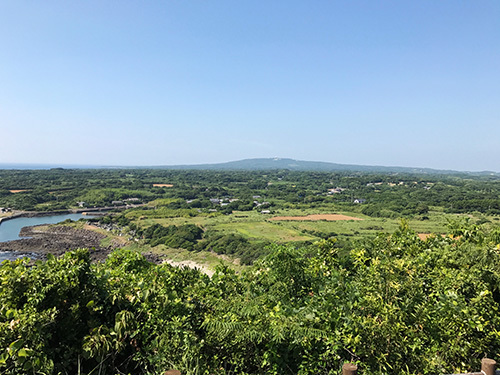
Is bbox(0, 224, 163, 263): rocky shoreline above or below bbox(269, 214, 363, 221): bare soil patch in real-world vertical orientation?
below

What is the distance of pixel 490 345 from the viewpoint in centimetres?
340

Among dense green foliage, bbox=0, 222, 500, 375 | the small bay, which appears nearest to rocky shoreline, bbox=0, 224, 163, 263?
the small bay

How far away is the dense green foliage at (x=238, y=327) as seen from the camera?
9.70 ft

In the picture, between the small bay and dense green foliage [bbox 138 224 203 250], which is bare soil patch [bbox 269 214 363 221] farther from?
the small bay

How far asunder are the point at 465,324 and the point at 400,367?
0.97m

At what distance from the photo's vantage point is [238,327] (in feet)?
10.5

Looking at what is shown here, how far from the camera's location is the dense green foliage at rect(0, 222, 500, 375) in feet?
9.70

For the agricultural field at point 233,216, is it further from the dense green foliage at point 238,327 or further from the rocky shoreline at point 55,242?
the dense green foliage at point 238,327

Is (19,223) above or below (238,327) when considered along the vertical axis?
below

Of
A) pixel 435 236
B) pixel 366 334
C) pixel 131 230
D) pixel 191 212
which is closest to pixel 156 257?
pixel 131 230

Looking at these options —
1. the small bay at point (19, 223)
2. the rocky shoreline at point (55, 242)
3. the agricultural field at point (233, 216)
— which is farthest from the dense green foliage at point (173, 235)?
the small bay at point (19, 223)

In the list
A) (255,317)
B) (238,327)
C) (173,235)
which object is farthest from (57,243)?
(238,327)

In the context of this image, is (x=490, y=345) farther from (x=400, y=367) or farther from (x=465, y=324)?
(x=400, y=367)

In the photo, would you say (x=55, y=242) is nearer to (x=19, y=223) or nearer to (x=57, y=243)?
(x=57, y=243)
